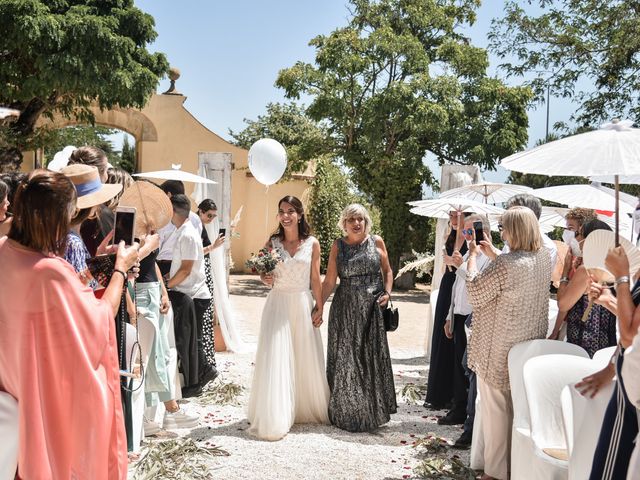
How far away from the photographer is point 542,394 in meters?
3.75

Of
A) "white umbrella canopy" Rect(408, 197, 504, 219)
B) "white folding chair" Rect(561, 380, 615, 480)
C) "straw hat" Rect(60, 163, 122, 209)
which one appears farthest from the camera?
"white umbrella canopy" Rect(408, 197, 504, 219)

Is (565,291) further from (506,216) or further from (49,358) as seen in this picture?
(49,358)

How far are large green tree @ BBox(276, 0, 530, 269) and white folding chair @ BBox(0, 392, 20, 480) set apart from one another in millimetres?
14733

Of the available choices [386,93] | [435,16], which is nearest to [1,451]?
[386,93]

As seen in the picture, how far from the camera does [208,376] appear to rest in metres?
6.88

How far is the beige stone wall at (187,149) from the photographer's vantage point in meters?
20.6

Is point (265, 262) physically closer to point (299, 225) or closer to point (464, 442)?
point (299, 225)

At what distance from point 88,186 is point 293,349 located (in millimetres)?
2712

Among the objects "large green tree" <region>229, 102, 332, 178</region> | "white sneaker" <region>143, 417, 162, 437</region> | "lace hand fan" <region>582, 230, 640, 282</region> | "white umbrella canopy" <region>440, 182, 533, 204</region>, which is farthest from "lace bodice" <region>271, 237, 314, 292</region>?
"large green tree" <region>229, 102, 332, 178</region>

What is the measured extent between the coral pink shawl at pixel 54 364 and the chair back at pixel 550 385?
7.59 feet

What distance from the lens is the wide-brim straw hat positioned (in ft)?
13.0

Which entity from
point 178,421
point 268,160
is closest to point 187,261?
point 178,421

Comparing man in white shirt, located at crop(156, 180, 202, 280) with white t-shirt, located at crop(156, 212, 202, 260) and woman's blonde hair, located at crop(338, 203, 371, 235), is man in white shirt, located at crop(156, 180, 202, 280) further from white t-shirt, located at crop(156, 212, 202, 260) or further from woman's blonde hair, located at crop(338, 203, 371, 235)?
woman's blonde hair, located at crop(338, 203, 371, 235)

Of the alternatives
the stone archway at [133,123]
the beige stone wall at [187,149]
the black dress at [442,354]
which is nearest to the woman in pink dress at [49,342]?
the black dress at [442,354]
